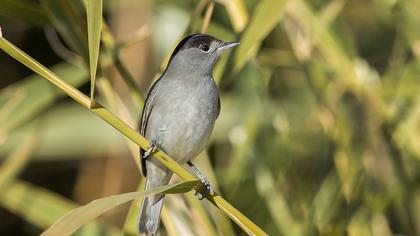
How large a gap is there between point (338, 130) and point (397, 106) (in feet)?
1.04

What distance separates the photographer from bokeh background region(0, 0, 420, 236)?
296cm

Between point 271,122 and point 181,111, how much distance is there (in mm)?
735

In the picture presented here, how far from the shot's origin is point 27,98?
3.33 meters

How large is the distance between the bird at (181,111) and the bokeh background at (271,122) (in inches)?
2.4

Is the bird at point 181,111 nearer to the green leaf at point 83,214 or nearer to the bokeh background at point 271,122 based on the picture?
the bokeh background at point 271,122

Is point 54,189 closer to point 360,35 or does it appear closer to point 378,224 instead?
point 360,35

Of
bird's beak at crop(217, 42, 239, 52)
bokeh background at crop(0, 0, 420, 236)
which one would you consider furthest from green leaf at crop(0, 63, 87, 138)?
bird's beak at crop(217, 42, 239, 52)

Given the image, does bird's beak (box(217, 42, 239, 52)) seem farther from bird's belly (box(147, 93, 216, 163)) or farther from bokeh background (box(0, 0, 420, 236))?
bird's belly (box(147, 93, 216, 163))

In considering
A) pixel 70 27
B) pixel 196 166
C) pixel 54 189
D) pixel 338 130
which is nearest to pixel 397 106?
pixel 338 130

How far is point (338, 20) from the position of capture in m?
3.86

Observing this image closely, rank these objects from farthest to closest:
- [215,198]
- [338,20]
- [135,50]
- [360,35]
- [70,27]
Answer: [360,35] → [135,50] → [338,20] → [70,27] → [215,198]

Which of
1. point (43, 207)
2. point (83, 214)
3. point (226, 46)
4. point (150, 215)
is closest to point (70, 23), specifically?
point (226, 46)

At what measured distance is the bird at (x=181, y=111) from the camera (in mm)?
2963

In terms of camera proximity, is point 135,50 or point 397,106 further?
point 135,50
